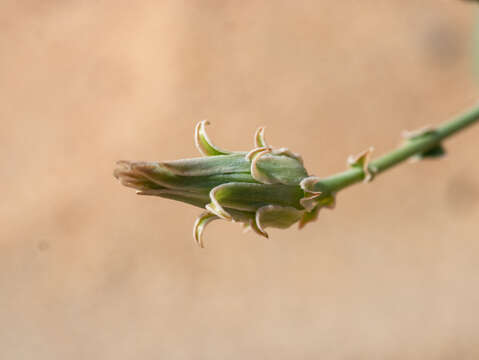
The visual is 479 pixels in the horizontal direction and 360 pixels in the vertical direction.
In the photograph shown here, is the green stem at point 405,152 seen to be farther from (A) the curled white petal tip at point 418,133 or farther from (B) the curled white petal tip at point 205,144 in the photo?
(B) the curled white petal tip at point 205,144

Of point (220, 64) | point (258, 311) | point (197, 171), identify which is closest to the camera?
point (197, 171)

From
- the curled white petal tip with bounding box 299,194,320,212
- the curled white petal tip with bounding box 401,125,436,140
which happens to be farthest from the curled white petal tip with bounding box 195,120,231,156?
the curled white petal tip with bounding box 401,125,436,140

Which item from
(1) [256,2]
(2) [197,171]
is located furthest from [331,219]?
(2) [197,171]

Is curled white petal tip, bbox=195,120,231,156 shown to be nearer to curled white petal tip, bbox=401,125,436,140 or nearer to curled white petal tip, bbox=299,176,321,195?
curled white petal tip, bbox=299,176,321,195

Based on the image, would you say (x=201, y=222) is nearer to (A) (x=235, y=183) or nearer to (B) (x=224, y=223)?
(A) (x=235, y=183)

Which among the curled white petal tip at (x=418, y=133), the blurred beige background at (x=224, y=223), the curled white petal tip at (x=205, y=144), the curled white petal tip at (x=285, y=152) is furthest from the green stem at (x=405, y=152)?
the blurred beige background at (x=224, y=223)

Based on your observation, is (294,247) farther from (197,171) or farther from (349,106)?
(197,171)
